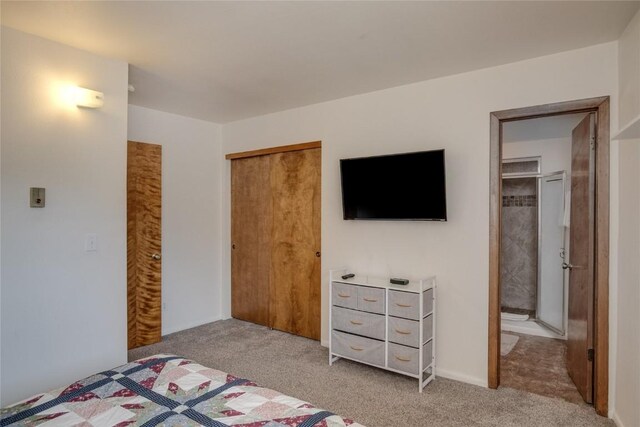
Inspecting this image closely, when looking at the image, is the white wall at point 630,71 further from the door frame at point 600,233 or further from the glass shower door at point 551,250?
the glass shower door at point 551,250

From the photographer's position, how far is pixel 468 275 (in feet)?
9.87

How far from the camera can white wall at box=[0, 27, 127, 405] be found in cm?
232

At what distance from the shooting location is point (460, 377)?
3.01 metres

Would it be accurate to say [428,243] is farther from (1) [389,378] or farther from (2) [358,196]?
(1) [389,378]

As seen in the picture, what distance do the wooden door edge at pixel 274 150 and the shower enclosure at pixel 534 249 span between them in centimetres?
265

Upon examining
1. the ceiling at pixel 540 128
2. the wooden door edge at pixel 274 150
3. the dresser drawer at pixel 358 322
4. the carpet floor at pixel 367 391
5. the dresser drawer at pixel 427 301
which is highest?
the ceiling at pixel 540 128

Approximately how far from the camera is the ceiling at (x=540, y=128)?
3.88 meters

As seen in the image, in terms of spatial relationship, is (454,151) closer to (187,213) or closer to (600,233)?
(600,233)

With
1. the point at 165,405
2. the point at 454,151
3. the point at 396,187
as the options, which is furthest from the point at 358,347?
the point at 165,405

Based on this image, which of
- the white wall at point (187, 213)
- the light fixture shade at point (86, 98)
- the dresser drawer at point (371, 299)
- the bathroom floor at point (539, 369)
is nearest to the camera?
the light fixture shade at point (86, 98)

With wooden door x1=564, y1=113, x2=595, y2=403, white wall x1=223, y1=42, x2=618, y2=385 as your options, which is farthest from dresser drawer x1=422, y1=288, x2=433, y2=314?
wooden door x1=564, y1=113, x2=595, y2=403

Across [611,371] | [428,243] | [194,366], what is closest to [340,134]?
[428,243]

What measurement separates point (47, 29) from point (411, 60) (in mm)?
2431

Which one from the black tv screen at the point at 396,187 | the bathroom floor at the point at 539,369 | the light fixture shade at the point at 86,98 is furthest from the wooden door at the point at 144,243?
the bathroom floor at the point at 539,369
